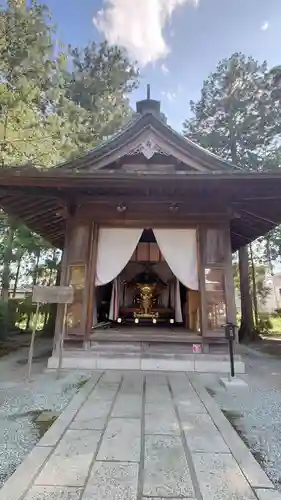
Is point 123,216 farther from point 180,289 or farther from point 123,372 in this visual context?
point 180,289

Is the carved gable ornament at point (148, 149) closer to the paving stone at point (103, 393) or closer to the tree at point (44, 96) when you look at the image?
the tree at point (44, 96)

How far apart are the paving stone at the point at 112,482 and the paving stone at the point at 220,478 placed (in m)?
0.42

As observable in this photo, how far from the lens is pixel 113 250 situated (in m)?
5.15

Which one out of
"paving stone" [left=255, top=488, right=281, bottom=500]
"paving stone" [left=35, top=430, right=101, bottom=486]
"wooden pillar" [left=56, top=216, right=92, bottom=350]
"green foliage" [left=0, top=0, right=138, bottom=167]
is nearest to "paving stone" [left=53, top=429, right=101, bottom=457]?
"paving stone" [left=35, top=430, right=101, bottom=486]

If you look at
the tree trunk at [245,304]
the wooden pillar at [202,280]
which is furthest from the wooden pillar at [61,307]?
the tree trunk at [245,304]

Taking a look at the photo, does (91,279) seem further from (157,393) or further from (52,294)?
(157,393)

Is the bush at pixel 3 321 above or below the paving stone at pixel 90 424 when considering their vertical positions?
above

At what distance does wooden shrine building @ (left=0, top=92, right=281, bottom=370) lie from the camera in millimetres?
4234

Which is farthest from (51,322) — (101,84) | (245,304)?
(101,84)

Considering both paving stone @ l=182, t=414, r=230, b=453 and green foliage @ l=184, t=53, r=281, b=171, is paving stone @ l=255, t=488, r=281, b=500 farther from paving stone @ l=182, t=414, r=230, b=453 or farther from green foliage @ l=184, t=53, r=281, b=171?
green foliage @ l=184, t=53, r=281, b=171

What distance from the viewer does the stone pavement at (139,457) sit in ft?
5.25

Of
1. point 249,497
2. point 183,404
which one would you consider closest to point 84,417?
point 183,404

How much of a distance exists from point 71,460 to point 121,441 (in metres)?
0.44

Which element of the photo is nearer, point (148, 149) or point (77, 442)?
point (77, 442)
